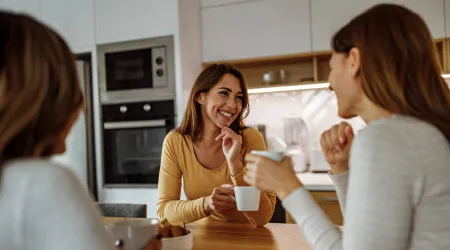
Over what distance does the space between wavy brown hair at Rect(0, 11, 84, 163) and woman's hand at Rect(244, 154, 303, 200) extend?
49 centimetres

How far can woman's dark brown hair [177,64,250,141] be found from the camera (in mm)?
1966

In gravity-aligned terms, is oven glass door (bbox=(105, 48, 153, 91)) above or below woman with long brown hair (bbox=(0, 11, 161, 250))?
above

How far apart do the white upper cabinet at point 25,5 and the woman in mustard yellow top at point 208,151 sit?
7.36 ft

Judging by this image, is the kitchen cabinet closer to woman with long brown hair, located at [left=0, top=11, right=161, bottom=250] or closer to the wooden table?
the wooden table

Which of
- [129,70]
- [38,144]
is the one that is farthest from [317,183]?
[38,144]

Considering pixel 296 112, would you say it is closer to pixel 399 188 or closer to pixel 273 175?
pixel 273 175

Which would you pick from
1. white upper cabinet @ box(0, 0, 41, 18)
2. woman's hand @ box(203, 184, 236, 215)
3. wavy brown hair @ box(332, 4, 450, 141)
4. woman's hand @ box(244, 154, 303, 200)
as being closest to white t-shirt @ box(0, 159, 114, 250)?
woman's hand @ box(244, 154, 303, 200)

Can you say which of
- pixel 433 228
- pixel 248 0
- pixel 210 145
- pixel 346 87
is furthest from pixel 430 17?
pixel 433 228

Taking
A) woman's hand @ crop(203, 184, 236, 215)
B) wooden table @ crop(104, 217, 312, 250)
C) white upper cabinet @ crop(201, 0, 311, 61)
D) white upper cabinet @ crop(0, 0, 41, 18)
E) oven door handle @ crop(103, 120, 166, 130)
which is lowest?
wooden table @ crop(104, 217, 312, 250)

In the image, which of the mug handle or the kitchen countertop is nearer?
the mug handle

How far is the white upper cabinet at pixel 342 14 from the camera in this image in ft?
8.92

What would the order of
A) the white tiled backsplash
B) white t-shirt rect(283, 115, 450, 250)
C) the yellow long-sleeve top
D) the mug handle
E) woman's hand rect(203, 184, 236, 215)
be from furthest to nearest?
1. the white tiled backsplash
2. the yellow long-sleeve top
3. woman's hand rect(203, 184, 236, 215)
4. the mug handle
5. white t-shirt rect(283, 115, 450, 250)

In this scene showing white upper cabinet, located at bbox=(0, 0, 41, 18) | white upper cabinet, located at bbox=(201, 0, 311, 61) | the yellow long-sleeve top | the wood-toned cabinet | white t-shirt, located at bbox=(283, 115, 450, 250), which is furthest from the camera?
white upper cabinet, located at bbox=(0, 0, 41, 18)

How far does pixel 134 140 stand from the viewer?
324 centimetres
